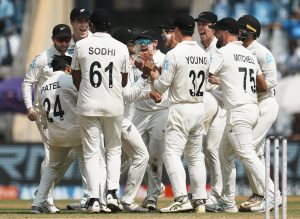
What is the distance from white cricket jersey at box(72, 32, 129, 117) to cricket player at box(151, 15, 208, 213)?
0.70 meters

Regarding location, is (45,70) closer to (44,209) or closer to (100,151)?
(100,151)

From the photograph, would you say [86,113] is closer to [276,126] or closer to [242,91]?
[242,91]

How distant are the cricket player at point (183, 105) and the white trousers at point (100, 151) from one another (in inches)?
28.4

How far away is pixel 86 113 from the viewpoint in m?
15.7

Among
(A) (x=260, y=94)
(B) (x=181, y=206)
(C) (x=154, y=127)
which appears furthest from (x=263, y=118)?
(B) (x=181, y=206)

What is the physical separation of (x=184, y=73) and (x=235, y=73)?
2.46ft

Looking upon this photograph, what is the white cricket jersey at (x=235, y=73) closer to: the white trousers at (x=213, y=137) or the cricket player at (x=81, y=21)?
the white trousers at (x=213, y=137)

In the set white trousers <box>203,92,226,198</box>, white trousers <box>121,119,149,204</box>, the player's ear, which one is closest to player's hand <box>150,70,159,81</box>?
white trousers <box>121,119,149,204</box>

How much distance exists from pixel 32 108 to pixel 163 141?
1.86 meters

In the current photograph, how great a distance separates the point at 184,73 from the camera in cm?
1625

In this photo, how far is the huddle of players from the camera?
A: 15.9 metres

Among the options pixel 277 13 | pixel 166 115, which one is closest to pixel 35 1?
pixel 277 13

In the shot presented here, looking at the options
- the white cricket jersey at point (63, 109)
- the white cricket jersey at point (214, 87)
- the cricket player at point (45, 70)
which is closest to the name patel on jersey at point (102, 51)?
the white cricket jersey at point (63, 109)

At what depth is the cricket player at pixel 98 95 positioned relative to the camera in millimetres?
15758
